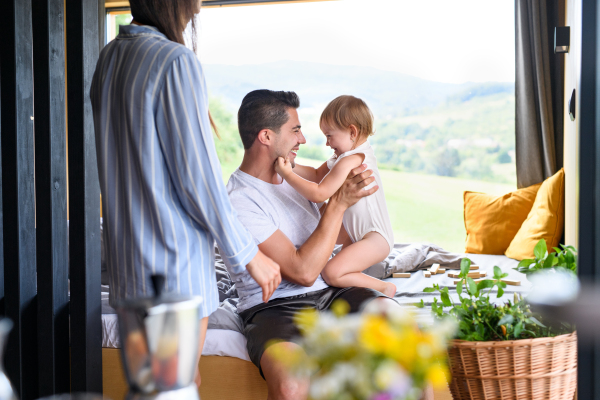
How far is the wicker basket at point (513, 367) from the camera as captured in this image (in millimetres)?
1280

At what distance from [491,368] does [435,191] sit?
3634 mm

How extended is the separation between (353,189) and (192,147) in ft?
2.77

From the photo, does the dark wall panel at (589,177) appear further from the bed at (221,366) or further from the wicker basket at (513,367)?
the bed at (221,366)

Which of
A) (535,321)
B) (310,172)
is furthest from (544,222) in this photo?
(535,321)

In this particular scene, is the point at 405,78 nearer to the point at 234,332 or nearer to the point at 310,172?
the point at 310,172

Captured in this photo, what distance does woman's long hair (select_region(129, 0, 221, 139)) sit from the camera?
1236 mm

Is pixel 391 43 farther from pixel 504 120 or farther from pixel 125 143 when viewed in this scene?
pixel 125 143

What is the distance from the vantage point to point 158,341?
2.00 feet

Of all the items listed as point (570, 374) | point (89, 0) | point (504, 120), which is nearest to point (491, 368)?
point (570, 374)

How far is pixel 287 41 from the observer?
4.76 meters

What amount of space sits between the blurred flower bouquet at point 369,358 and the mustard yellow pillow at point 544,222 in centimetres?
266

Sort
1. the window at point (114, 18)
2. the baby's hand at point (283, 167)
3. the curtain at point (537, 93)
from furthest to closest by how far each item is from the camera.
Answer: the window at point (114, 18), the curtain at point (537, 93), the baby's hand at point (283, 167)

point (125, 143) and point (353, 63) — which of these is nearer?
point (125, 143)

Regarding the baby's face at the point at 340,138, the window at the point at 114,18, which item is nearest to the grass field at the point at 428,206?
the baby's face at the point at 340,138
